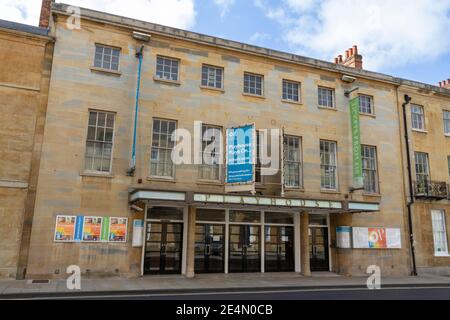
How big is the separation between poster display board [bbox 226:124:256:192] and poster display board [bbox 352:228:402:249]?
6.51 m

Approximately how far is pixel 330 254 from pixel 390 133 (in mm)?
7411

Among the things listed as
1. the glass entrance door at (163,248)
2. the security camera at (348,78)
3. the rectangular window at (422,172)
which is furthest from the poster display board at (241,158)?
the rectangular window at (422,172)

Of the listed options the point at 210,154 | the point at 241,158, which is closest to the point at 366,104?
the point at 241,158

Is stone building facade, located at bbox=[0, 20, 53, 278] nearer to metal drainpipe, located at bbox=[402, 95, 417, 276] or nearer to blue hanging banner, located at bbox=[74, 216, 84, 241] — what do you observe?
blue hanging banner, located at bbox=[74, 216, 84, 241]

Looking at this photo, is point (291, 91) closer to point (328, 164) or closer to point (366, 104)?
point (328, 164)

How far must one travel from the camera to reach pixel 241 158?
15.5 meters

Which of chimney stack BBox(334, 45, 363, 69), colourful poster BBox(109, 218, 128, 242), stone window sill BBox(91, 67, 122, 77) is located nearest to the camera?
colourful poster BBox(109, 218, 128, 242)

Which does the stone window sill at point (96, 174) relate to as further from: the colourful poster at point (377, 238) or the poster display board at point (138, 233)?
the colourful poster at point (377, 238)

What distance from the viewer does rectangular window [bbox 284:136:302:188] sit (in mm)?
17591

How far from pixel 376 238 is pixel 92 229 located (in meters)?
13.3

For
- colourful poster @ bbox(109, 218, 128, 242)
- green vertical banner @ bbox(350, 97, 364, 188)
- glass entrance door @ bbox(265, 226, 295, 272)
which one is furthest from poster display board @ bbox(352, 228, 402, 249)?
colourful poster @ bbox(109, 218, 128, 242)

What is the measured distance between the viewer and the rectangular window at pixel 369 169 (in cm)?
1919

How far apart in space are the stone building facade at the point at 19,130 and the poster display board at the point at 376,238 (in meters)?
14.2
